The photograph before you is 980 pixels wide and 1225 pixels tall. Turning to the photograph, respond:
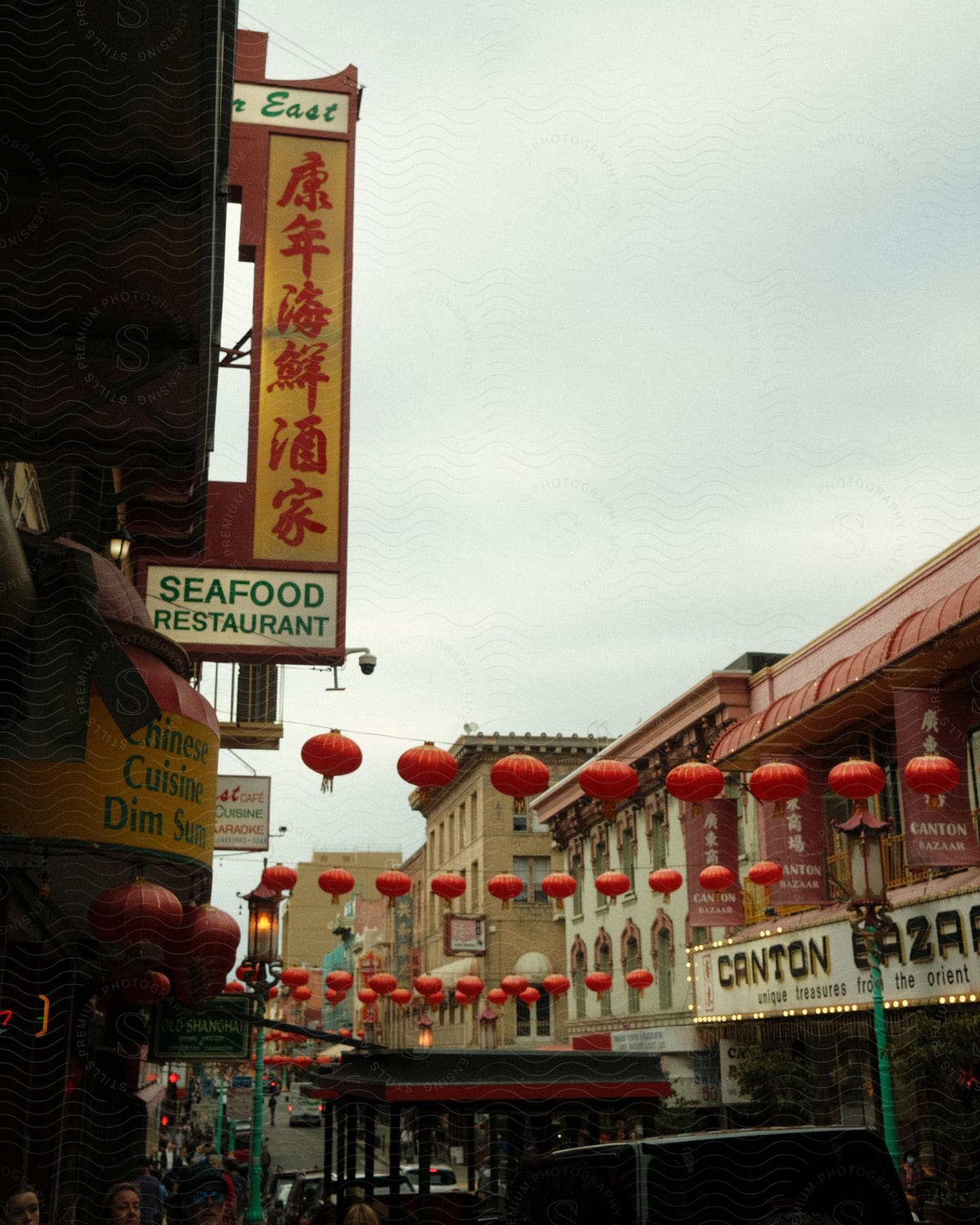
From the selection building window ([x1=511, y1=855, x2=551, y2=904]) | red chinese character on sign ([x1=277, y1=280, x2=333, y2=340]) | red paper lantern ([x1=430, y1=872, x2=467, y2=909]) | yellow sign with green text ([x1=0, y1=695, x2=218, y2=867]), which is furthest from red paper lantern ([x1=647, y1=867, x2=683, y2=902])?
building window ([x1=511, y1=855, x2=551, y2=904])

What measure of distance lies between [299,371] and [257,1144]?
39.4 ft

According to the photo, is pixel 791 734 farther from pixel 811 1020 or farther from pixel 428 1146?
pixel 428 1146

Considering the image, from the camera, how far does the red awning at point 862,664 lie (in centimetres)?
1786

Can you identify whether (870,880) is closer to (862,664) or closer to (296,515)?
(862,664)

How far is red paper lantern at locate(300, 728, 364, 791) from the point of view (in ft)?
44.3

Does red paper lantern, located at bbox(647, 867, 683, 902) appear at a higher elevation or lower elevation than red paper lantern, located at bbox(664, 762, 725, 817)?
lower

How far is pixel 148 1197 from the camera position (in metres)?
12.5

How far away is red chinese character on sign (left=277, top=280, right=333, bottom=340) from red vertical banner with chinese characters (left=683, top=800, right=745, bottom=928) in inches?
592

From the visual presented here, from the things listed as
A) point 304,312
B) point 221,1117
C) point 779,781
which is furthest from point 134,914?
point 221,1117

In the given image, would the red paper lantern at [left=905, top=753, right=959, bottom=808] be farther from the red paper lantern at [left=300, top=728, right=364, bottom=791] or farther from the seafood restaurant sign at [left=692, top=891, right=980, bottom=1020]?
the red paper lantern at [left=300, top=728, right=364, bottom=791]

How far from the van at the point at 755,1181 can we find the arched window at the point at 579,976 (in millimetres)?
33731

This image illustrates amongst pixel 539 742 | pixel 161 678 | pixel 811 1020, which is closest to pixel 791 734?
pixel 811 1020

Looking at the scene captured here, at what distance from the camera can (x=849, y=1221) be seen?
690 centimetres

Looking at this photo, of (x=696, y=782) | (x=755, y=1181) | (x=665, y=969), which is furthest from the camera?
(x=665, y=969)
